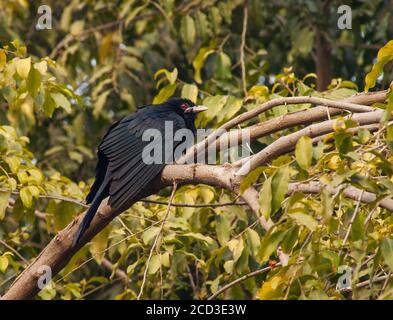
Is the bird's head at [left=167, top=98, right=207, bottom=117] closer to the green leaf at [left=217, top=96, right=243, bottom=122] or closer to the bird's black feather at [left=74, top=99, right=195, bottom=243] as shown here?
the bird's black feather at [left=74, top=99, right=195, bottom=243]

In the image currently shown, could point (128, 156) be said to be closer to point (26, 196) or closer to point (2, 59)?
point (26, 196)

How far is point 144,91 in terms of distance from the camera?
8.27 meters

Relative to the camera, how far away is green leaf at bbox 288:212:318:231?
9.30 feet

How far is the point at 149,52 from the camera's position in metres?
8.29

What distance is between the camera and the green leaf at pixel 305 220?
9.30ft

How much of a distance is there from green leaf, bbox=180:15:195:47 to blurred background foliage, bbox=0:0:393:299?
0.04ft

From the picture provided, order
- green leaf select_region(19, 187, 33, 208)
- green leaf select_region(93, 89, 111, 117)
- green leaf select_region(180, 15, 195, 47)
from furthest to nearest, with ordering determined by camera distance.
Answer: green leaf select_region(93, 89, 111, 117)
green leaf select_region(180, 15, 195, 47)
green leaf select_region(19, 187, 33, 208)

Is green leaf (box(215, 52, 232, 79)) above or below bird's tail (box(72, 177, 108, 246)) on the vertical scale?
above

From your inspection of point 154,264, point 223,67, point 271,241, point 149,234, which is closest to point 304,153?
point 271,241

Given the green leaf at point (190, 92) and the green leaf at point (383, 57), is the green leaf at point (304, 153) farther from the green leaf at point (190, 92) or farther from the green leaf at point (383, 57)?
the green leaf at point (190, 92)

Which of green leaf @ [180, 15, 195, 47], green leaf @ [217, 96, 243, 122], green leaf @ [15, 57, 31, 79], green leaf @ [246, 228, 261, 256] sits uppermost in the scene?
green leaf @ [15, 57, 31, 79]

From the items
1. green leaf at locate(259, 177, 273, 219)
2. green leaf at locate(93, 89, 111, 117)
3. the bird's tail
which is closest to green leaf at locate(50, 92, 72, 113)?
the bird's tail

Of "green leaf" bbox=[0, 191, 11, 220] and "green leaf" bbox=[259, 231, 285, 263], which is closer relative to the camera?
"green leaf" bbox=[259, 231, 285, 263]

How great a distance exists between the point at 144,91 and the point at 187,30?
3.84 ft
